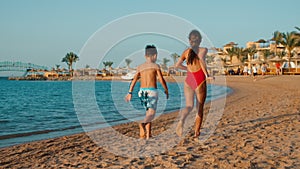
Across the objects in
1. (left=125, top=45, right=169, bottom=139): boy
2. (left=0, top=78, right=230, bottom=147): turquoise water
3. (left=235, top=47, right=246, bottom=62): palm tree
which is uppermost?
(left=235, top=47, right=246, bottom=62): palm tree

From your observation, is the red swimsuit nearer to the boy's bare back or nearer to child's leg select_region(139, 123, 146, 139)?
the boy's bare back

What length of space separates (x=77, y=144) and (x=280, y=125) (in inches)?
166

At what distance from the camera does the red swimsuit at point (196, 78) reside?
5.20 meters

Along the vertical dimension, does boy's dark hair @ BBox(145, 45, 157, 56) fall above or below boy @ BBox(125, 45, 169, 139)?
above

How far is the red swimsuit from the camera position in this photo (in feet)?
17.1

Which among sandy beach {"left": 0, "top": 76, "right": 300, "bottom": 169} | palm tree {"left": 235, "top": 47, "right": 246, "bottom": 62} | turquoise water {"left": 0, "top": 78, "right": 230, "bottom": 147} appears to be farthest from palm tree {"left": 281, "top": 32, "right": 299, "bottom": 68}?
sandy beach {"left": 0, "top": 76, "right": 300, "bottom": 169}

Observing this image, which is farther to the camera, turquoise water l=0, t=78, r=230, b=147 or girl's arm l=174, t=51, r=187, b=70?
turquoise water l=0, t=78, r=230, b=147

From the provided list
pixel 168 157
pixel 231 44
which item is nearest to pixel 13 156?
pixel 168 157

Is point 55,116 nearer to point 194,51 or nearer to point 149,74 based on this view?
point 149,74

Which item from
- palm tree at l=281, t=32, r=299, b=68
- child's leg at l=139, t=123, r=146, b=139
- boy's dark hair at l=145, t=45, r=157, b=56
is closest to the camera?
boy's dark hair at l=145, t=45, r=157, b=56

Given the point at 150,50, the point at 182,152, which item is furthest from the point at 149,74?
the point at 182,152

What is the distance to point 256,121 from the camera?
7.73 meters

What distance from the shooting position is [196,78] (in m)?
5.20

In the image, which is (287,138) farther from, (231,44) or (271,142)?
(231,44)
